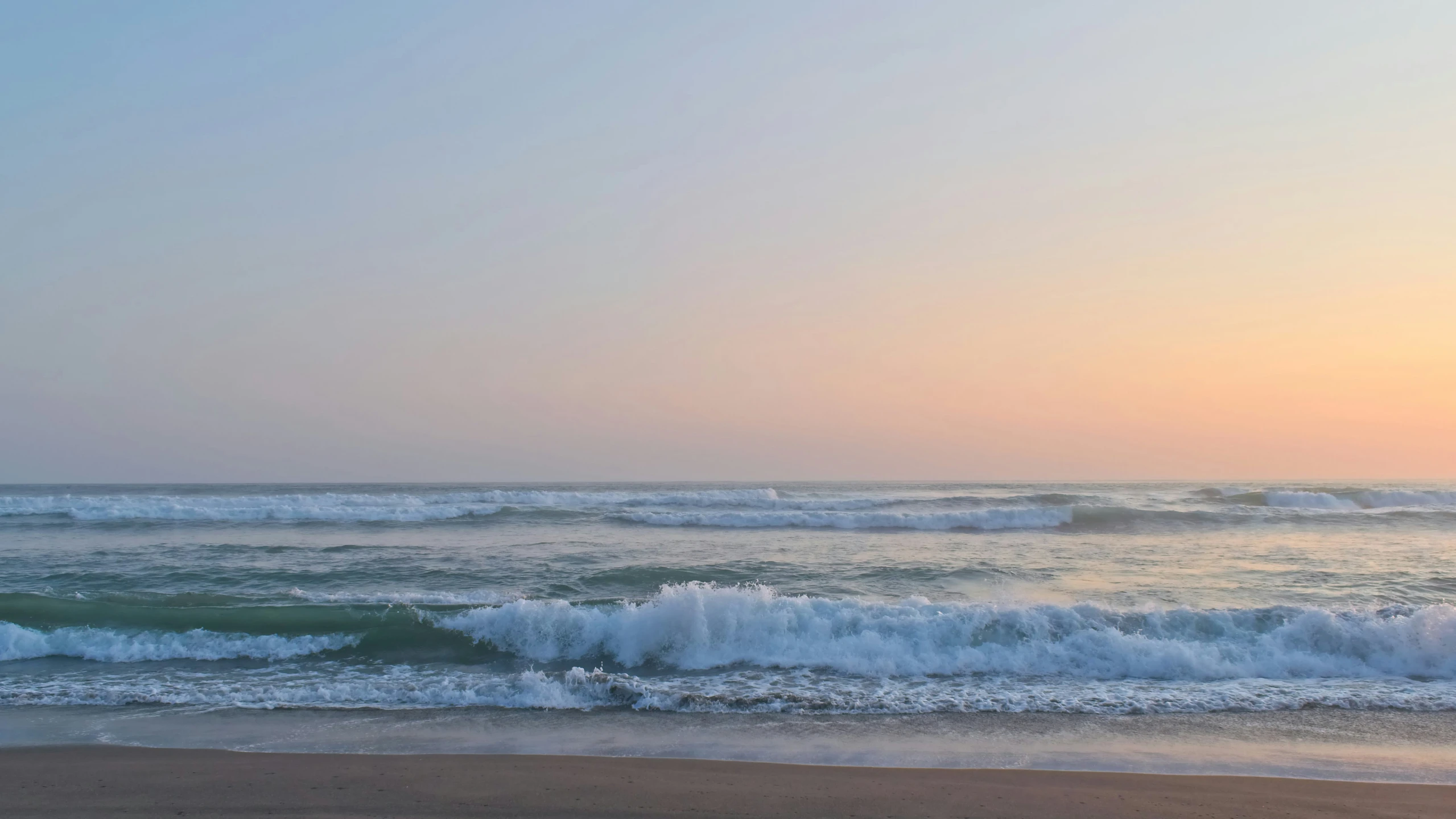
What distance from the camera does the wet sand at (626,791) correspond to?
5.20 meters

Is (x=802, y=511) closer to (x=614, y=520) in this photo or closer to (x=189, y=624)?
(x=614, y=520)

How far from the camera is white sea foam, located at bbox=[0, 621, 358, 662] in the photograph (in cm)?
963

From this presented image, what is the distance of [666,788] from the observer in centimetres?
555

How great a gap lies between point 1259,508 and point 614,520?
24.6 metres

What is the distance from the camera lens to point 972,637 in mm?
9633

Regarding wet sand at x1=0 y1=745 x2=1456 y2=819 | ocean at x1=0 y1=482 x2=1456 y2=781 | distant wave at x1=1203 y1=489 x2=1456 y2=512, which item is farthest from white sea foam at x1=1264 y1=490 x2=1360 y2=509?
wet sand at x1=0 y1=745 x2=1456 y2=819

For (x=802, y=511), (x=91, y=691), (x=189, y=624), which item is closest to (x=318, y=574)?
(x=189, y=624)

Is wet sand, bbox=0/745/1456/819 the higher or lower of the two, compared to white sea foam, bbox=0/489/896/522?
higher

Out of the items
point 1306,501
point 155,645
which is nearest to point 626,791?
point 155,645

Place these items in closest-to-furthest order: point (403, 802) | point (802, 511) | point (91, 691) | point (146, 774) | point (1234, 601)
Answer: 1. point (403, 802)
2. point (146, 774)
3. point (91, 691)
4. point (1234, 601)
5. point (802, 511)

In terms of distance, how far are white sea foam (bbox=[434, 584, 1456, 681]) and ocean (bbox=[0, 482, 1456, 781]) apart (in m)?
0.03

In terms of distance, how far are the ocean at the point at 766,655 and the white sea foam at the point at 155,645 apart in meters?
0.04

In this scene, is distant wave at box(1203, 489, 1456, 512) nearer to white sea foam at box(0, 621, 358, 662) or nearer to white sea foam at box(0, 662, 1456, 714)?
white sea foam at box(0, 662, 1456, 714)

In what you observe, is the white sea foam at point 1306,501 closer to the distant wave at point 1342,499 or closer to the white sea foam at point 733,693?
the distant wave at point 1342,499
